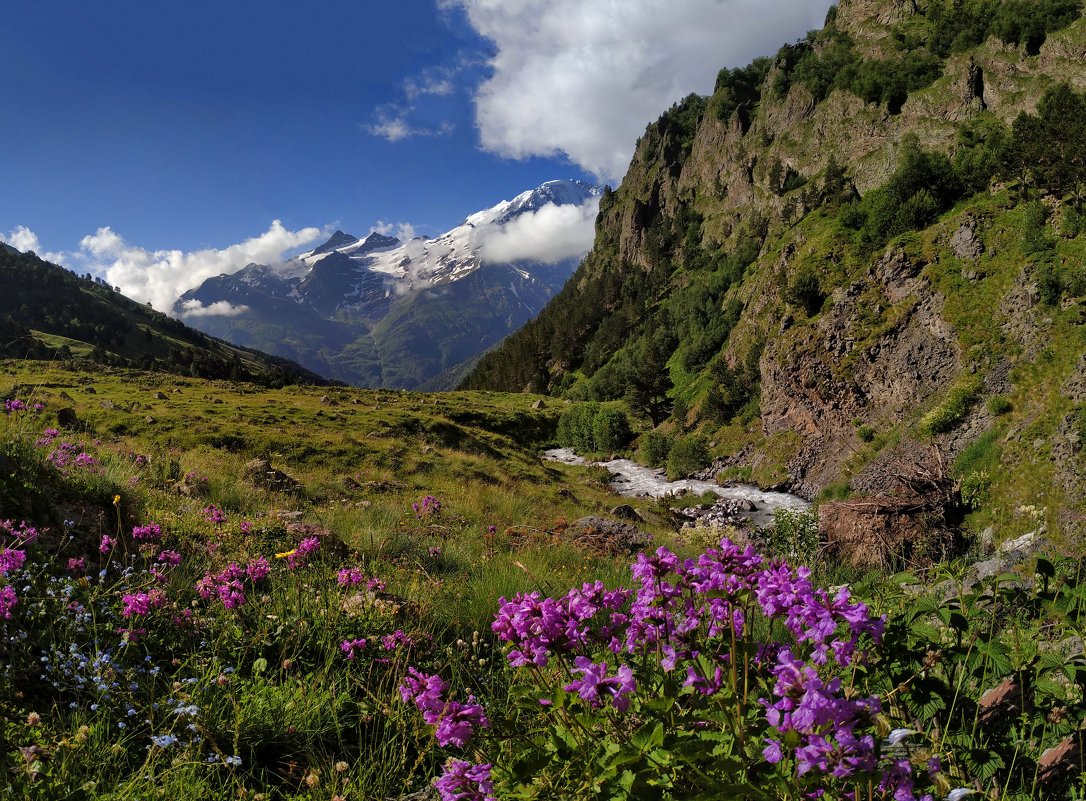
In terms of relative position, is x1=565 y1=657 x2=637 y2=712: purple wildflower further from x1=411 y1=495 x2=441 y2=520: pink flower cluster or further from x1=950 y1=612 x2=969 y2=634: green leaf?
x1=411 y1=495 x2=441 y2=520: pink flower cluster

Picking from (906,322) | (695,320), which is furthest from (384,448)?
(695,320)

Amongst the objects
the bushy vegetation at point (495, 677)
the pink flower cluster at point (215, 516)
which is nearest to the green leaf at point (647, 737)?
the bushy vegetation at point (495, 677)

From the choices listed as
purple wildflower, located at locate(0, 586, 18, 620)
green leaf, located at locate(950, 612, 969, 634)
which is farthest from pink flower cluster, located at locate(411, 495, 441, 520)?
green leaf, located at locate(950, 612, 969, 634)

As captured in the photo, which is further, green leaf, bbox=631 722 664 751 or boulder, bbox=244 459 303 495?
boulder, bbox=244 459 303 495

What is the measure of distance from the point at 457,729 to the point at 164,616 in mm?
3253

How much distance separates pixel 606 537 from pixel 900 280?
112 ft

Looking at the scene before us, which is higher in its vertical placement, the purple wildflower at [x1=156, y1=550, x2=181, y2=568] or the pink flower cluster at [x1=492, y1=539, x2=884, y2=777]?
the pink flower cluster at [x1=492, y1=539, x2=884, y2=777]

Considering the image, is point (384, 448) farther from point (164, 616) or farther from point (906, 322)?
point (906, 322)

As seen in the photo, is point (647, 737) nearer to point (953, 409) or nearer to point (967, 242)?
point (953, 409)

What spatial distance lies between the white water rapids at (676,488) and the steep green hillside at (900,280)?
165 centimetres

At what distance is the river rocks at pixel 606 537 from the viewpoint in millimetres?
9797

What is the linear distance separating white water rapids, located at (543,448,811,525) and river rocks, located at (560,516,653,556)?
18.4 metres

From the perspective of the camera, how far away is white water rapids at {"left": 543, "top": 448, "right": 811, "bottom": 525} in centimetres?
3128

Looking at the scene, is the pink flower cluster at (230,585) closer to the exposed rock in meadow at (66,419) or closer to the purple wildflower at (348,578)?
the purple wildflower at (348,578)
